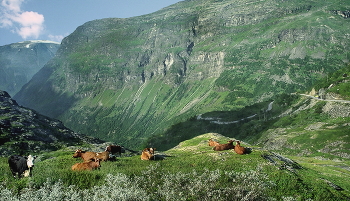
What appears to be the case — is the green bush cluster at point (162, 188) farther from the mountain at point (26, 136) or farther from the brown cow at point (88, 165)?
the mountain at point (26, 136)

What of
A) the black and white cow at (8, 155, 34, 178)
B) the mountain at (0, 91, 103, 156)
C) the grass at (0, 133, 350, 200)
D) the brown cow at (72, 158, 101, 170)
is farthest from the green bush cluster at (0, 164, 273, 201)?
A: the mountain at (0, 91, 103, 156)

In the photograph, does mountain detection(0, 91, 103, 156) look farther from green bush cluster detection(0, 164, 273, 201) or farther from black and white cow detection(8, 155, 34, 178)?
green bush cluster detection(0, 164, 273, 201)

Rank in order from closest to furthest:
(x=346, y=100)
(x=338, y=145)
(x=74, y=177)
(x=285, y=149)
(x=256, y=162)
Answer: (x=74, y=177) → (x=256, y=162) → (x=338, y=145) → (x=285, y=149) → (x=346, y=100)

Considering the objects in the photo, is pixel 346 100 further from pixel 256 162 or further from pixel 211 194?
pixel 211 194

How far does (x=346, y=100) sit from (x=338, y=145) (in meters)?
76.5

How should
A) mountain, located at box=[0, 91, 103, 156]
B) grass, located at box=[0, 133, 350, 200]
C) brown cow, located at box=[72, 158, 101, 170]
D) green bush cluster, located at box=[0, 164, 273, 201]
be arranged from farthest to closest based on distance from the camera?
mountain, located at box=[0, 91, 103, 156]
brown cow, located at box=[72, 158, 101, 170]
grass, located at box=[0, 133, 350, 200]
green bush cluster, located at box=[0, 164, 273, 201]

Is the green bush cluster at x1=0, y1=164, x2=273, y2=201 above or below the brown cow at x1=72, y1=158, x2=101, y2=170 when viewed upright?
below

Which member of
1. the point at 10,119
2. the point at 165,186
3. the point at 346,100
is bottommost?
the point at 346,100

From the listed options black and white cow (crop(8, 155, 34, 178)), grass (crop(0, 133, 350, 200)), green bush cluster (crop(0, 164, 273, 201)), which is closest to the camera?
green bush cluster (crop(0, 164, 273, 201))

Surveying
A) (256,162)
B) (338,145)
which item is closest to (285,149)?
(338,145)

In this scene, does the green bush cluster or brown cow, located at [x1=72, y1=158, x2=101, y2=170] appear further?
brown cow, located at [x1=72, y1=158, x2=101, y2=170]

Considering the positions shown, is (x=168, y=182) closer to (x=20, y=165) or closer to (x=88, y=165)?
(x=88, y=165)

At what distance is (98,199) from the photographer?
2427 cm

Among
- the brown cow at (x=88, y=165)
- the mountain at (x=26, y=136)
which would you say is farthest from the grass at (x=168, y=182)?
the mountain at (x=26, y=136)
